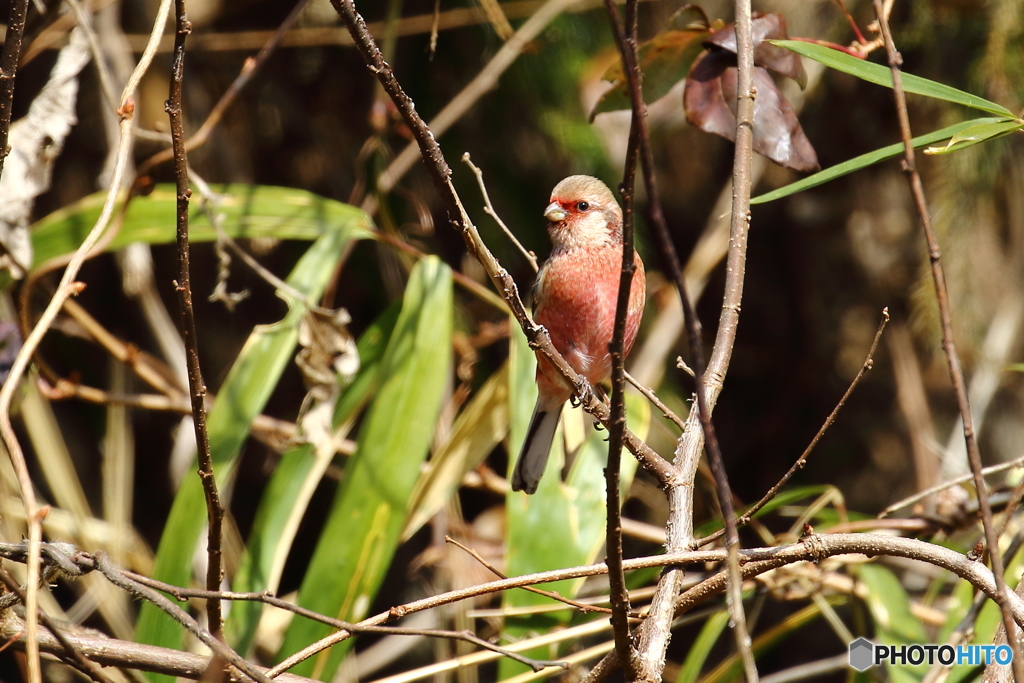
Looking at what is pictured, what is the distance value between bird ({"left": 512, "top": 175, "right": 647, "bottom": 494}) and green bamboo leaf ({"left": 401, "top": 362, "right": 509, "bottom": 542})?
0.54 ft

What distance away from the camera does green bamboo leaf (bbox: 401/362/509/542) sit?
3.49 m

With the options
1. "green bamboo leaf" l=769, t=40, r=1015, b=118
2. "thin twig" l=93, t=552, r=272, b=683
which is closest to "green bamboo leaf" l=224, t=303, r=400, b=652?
"thin twig" l=93, t=552, r=272, b=683

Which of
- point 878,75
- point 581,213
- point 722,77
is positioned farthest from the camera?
point 581,213

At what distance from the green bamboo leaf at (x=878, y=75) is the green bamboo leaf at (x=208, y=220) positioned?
1.84 meters

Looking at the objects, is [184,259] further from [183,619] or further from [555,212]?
[555,212]

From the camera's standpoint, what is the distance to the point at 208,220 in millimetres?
3492

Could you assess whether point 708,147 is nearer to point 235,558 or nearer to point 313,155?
point 313,155

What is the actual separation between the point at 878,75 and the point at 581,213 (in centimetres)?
169

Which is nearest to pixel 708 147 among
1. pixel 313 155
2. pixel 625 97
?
pixel 313 155

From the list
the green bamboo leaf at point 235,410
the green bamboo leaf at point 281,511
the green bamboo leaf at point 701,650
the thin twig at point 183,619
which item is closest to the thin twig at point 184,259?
the thin twig at point 183,619

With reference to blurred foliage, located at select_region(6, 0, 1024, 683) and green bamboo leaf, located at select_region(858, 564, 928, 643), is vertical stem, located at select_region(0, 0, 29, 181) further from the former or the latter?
green bamboo leaf, located at select_region(858, 564, 928, 643)

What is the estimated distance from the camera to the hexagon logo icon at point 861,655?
3338 mm

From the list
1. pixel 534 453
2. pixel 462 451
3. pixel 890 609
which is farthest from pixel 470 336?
pixel 890 609

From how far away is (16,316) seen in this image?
364 centimetres
